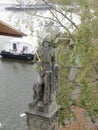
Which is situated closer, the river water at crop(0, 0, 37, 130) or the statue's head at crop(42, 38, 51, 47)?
the statue's head at crop(42, 38, 51, 47)

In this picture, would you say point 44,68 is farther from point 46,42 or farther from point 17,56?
point 17,56

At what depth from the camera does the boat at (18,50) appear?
47688 millimetres

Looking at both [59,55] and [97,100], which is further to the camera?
[59,55]

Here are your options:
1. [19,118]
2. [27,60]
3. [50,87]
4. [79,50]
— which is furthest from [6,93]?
[50,87]

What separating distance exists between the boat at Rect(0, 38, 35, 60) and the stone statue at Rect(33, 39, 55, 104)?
36190 mm

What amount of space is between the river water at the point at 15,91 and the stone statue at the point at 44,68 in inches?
394

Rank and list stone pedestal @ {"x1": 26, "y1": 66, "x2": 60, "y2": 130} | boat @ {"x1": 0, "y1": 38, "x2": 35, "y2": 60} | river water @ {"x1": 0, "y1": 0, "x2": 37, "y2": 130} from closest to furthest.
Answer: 1. stone pedestal @ {"x1": 26, "y1": 66, "x2": 60, "y2": 130}
2. river water @ {"x1": 0, "y1": 0, "x2": 37, "y2": 130}
3. boat @ {"x1": 0, "y1": 38, "x2": 35, "y2": 60}

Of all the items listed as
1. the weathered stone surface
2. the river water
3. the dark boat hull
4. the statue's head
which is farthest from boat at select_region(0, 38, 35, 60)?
the statue's head

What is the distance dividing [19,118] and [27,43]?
20.6 m

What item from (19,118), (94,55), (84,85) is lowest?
(19,118)

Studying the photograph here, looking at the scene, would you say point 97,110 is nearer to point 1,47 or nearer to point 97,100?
point 97,100

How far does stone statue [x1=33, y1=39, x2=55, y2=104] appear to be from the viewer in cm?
1091

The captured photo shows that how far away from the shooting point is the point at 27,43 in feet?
155

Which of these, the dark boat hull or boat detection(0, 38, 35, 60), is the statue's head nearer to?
boat detection(0, 38, 35, 60)
